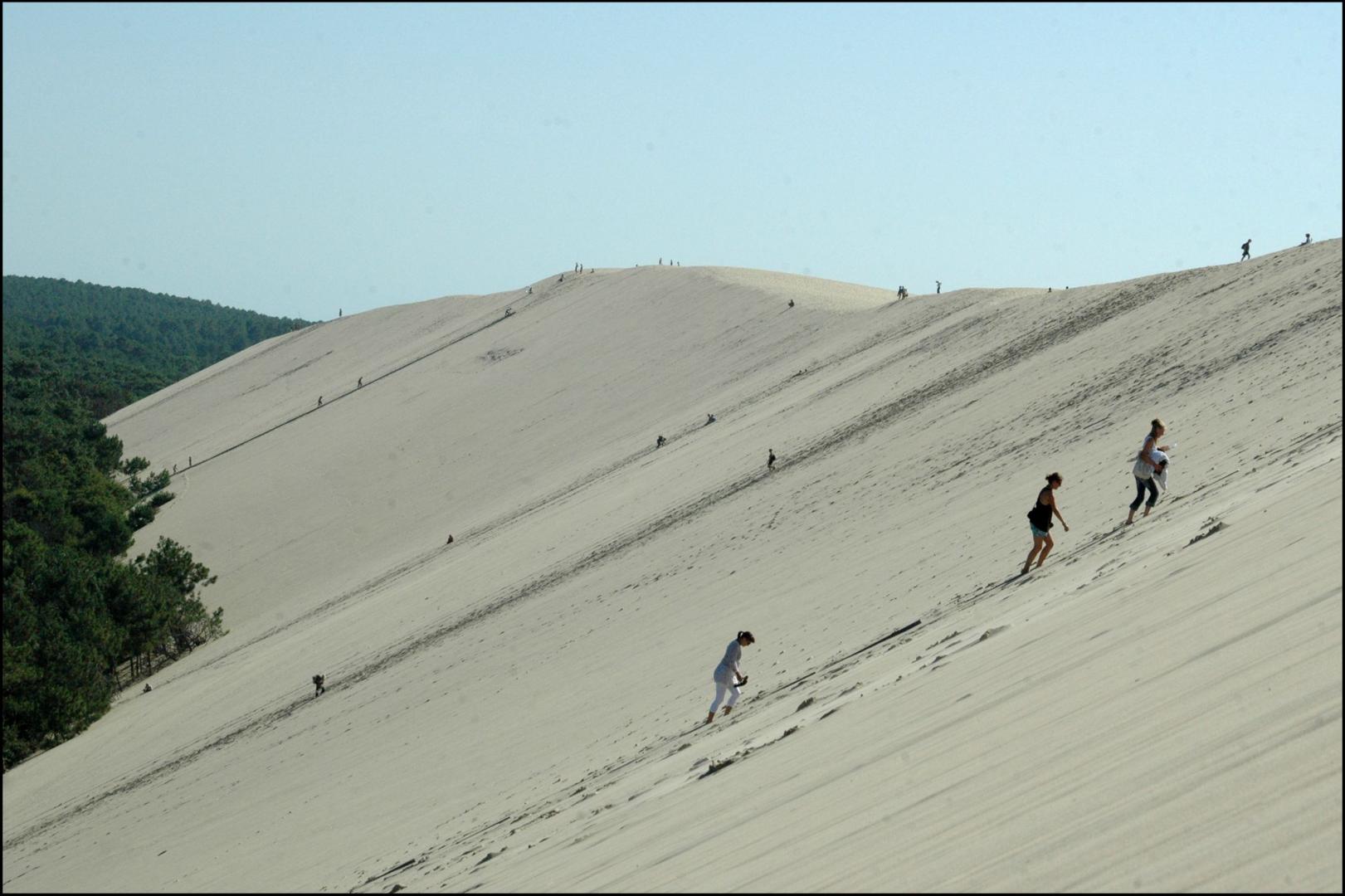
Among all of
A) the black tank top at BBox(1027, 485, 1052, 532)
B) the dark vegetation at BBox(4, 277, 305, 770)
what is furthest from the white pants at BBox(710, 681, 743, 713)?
the dark vegetation at BBox(4, 277, 305, 770)

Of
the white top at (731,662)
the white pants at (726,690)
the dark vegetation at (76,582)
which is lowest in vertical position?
the white pants at (726,690)

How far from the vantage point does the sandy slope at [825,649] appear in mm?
5074

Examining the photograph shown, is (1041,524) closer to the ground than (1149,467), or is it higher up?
closer to the ground

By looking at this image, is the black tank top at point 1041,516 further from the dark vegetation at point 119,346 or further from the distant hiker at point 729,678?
the dark vegetation at point 119,346

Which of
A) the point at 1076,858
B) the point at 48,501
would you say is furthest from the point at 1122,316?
the point at 48,501

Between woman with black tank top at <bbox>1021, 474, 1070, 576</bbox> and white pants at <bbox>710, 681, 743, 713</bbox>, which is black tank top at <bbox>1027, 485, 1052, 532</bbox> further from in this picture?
white pants at <bbox>710, 681, 743, 713</bbox>

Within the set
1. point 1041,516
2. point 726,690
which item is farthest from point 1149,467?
point 726,690

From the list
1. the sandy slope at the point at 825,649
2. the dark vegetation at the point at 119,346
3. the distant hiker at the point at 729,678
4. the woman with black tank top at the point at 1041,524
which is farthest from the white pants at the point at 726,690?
the dark vegetation at the point at 119,346

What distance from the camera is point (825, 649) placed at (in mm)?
11516

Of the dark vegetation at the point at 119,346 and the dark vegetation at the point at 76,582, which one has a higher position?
the dark vegetation at the point at 119,346

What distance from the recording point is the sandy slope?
5074 mm

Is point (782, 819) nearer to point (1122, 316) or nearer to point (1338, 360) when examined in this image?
point (1338, 360)

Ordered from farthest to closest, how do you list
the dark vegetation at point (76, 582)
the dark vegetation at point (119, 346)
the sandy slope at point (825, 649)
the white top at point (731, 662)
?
the dark vegetation at point (119, 346) → the dark vegetation at point (76, 582) → the white top at point (731, 662) → the sandy slope at point (825, 649)

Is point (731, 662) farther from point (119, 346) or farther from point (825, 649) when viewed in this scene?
point (119, 346)
